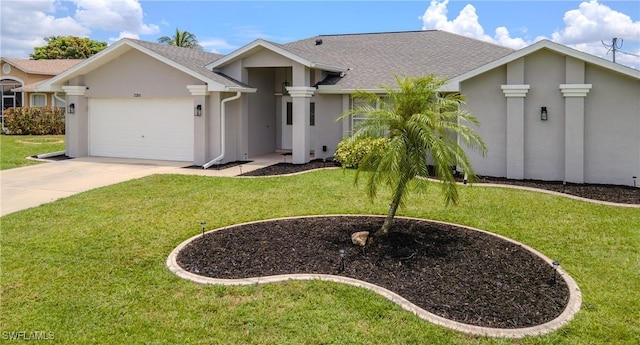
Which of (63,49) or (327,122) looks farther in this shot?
(63,49)

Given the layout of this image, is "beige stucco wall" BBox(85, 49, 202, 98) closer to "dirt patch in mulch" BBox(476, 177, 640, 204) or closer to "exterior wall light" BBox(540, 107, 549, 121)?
"dirt patch in mulch" BBox(476, 177, 640, 204)

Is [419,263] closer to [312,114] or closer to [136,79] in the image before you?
[312,114]

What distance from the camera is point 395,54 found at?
20469 millimetres

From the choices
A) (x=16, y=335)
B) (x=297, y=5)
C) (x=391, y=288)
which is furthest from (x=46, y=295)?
(x=297, y=5)

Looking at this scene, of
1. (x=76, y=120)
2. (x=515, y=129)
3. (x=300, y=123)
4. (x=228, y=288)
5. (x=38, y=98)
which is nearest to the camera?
(x=228, y=288)

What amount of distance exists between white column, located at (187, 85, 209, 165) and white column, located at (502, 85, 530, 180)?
1000cm

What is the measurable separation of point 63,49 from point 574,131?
58.4 m

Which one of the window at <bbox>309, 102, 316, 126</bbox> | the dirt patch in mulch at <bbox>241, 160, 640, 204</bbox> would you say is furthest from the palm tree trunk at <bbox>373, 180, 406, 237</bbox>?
the window at <bbox>309, 102, 316, 126</bbox>

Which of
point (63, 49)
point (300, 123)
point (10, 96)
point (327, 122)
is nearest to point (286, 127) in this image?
point (327, 122)

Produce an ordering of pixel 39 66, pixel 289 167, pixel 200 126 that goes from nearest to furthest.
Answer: pixel 289 167, pixel 200 126, pixel 39 66

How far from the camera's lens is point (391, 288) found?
5.66 meters

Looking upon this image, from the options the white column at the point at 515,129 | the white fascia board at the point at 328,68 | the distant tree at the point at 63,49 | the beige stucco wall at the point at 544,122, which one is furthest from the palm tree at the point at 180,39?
the beige stucco wall at the point at 544,122

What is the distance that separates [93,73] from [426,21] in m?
17.3

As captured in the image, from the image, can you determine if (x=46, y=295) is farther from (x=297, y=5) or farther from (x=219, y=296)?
(x=297, y=5)
